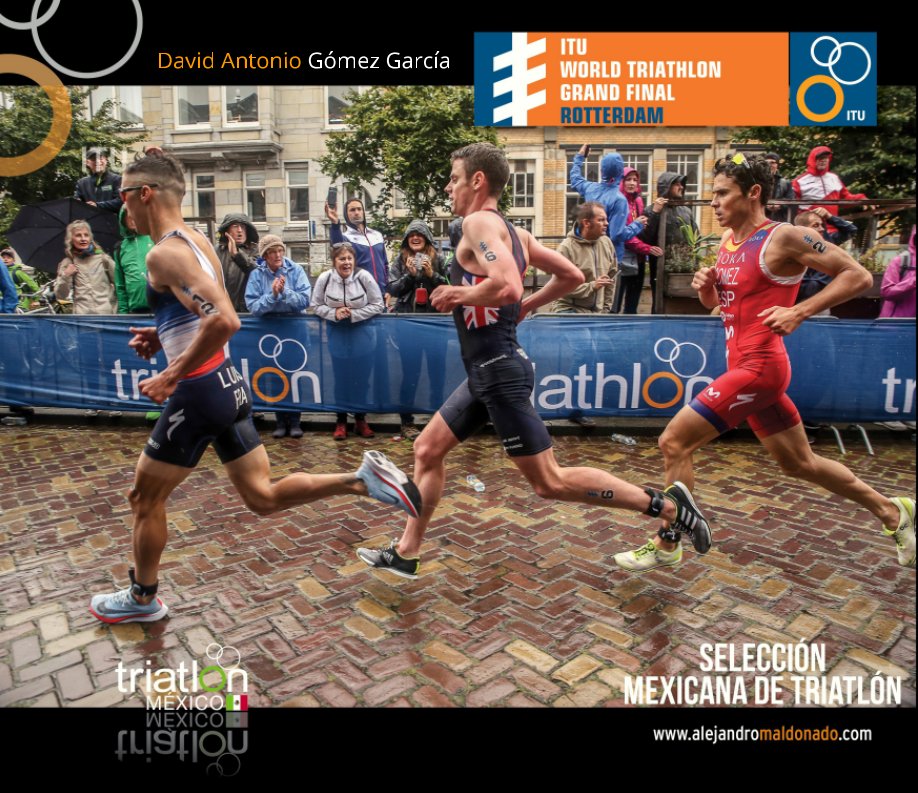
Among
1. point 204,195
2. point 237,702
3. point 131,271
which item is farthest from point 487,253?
point 204,195

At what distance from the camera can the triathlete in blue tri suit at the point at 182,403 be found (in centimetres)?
276

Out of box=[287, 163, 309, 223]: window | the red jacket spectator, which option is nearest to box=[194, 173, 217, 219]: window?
box=[287, 163, 309, 223]: window

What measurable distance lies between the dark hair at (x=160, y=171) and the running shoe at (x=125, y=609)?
82.9 inches

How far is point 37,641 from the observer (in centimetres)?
307

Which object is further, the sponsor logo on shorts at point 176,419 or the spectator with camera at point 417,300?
the spectator with camera at point 417,300

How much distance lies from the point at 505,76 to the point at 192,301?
6658 mm

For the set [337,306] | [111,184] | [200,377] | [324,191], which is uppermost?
[324,191]

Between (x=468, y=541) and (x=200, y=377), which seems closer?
(x=200, y=377)

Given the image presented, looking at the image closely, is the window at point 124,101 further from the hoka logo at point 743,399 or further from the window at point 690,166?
the hoka logo at point 743,399

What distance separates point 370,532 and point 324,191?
98.3ft

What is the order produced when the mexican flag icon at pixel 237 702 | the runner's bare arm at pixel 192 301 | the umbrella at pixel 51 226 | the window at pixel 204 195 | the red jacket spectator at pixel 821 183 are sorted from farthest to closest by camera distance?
the window at pixel 204 195 < the red jacket spectator at pixel 821 183 < the umbrella at pixel 51 226 < the runner's bare arm at pixel 192 301 < the mexican flag icon at pixel 237 702

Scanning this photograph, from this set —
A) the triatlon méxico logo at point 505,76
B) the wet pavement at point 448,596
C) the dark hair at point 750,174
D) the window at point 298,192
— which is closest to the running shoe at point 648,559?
the wet pavement at point 448,596

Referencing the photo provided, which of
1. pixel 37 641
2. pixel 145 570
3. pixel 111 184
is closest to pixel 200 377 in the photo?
pixel 145 570

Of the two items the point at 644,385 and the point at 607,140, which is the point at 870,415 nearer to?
the point at 644,385
